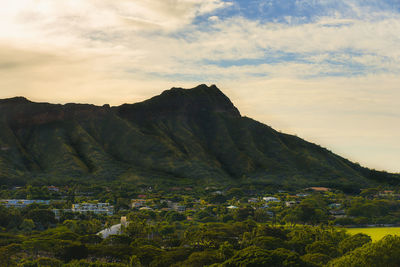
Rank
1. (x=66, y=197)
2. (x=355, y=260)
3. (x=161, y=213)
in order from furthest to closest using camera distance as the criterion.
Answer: (x=66, y=197)
(x=161, y=213)
(x=355, y=260)

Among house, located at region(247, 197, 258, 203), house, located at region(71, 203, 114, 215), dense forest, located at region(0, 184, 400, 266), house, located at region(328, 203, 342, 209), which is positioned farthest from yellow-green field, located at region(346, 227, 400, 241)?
house, located at region(71, 203, 114, 215)

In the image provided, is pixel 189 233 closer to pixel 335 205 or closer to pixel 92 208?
pixel 92 208

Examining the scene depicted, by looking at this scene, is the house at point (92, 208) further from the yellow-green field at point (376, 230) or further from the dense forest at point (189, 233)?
the yellow-green field at point (376, 230)

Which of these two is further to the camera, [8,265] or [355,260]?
[8,265]

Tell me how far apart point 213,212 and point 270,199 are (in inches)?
1398

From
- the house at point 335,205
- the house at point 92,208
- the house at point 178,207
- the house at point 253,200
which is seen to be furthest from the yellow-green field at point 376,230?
the house at point 92,208

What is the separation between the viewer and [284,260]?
61.8 m

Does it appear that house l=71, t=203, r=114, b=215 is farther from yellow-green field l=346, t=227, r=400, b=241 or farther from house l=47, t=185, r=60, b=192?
yellow-green field l=346, t=227, r=400, b=241

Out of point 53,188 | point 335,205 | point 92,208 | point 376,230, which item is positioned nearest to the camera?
point 376,230

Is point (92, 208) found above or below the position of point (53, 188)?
below

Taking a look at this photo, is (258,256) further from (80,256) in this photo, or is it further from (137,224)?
(137,224)

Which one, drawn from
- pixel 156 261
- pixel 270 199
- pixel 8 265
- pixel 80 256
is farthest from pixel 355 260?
pixel 270 199

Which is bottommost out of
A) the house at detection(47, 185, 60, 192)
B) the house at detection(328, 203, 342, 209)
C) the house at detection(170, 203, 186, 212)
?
the house at detection(170, 203, 186, 212)

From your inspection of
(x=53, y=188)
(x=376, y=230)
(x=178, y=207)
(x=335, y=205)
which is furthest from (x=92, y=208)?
(x=335, y=205)
